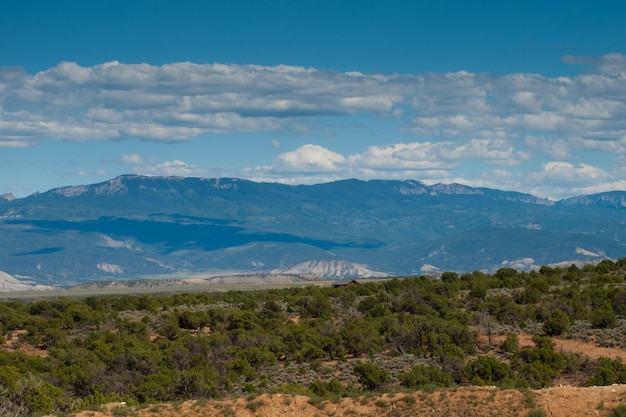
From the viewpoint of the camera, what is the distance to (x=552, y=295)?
269ft

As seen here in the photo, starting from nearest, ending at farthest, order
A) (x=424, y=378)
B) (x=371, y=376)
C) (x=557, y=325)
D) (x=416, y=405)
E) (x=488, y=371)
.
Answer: (x=416, y=405) < (x=424, y=378) < (x=371, y=376) < (x=488, y=371) < (x=557, y=325)

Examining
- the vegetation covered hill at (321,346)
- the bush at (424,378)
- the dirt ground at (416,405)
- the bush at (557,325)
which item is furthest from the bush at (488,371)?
the dirt ground at (416,405)

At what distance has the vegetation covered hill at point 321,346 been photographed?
5238 centimetres

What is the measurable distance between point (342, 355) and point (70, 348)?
16.6 meters

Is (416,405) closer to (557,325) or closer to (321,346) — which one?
(321,346)

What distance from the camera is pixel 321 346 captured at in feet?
211

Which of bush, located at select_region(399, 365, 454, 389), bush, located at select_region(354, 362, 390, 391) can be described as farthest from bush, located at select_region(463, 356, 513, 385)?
bush, located at select_region(354, 362, 390, 391)

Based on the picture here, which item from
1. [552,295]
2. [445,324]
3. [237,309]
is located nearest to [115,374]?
[445,324]

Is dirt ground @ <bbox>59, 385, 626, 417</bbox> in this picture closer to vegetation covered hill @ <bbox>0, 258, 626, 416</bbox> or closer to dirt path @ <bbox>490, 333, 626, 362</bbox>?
vegetation covered hill @ <bbox>0, 258, 626, 416</bbox>

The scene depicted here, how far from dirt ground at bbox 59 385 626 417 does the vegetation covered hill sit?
0.21m

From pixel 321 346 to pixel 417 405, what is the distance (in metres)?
23.5

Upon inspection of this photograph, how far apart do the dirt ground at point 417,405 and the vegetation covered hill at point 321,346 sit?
0.21m

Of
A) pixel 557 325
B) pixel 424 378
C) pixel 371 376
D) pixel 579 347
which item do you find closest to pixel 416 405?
pixel 424 378

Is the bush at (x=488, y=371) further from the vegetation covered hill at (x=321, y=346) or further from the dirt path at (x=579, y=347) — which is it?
the dirt path at (x=579, y=347)
